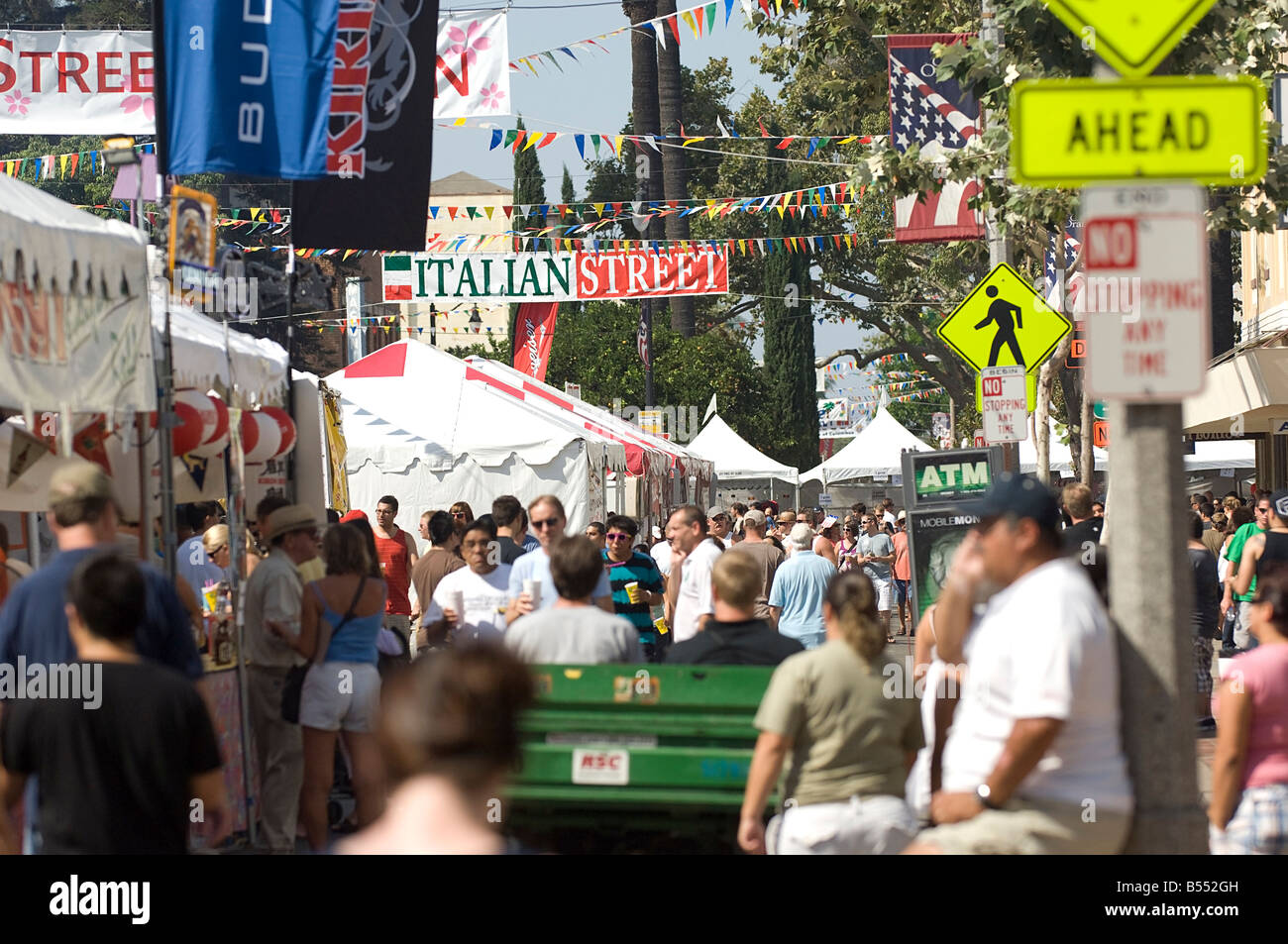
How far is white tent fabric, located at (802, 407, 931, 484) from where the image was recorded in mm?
39969

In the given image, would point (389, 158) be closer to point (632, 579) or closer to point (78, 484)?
point (632, 579)

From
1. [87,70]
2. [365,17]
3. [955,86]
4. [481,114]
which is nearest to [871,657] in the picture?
[365,17]

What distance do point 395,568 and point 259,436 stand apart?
2964 millimetres

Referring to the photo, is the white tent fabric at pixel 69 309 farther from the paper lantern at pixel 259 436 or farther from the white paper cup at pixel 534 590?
the paper lantern at pixel 259 436

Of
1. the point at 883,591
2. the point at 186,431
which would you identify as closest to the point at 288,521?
the point at 186,431

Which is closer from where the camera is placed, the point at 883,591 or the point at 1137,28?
the point at 1137,28

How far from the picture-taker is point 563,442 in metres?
19.6

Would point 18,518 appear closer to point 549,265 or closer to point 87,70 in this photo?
point 87,70

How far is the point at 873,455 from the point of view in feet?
133

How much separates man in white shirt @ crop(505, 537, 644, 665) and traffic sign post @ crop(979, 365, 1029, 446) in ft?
21.4

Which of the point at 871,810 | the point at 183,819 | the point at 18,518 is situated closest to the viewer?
the point at 183,819

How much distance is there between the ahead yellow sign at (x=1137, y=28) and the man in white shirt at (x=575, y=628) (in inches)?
132

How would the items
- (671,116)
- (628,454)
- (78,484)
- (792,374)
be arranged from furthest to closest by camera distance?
(792,374) < (671,116) < (628,454) < (78,484)
